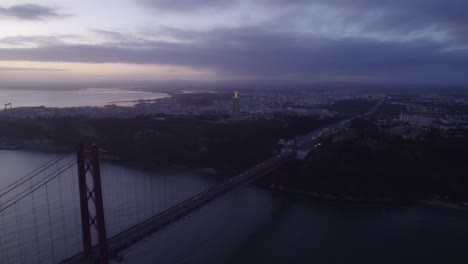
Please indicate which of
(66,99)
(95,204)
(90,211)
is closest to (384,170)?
(90,211)

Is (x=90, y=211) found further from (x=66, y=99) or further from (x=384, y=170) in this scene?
(x=66, y=99)

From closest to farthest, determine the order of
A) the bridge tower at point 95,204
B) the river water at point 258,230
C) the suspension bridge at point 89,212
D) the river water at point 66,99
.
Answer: the bridge tower at point 95,204
the suspension bridge at point 89,212
the river water at point 258,230
the river water at point 66,99

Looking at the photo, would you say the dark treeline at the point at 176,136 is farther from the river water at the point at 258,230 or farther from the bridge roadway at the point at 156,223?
the bridge roadway at the point at 156,223

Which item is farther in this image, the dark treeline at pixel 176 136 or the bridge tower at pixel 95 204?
the dark treeline at pixel 176 136

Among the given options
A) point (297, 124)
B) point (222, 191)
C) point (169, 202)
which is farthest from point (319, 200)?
point (297, 124)

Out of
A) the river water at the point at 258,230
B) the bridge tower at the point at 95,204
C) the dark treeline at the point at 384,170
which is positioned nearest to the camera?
the bridge tower at the point at 95,204

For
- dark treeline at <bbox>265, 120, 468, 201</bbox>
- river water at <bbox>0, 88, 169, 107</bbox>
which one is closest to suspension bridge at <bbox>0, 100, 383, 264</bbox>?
A: dark treeline at <bbox>265, 120, 468, 201</bbox>

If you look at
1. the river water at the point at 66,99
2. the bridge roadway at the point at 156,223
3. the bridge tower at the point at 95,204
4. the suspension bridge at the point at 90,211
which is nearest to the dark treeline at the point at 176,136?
the suspension bridge at the point at 90,211

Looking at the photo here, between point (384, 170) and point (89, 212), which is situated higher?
point (89, 212)
